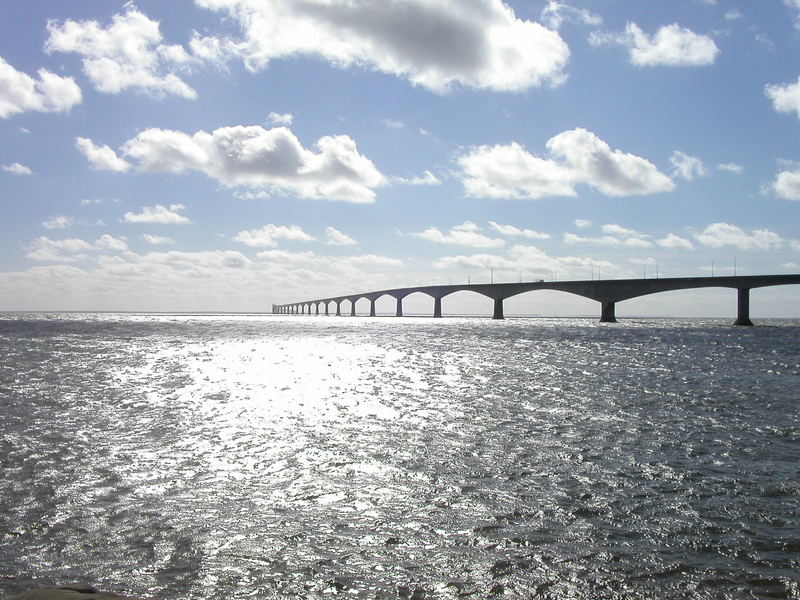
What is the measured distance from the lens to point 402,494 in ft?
36.7

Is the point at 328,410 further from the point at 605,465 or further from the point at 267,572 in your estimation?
the point at 267,572

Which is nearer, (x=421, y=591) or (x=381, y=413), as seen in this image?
(x=421, y=591)

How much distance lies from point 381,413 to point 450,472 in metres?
7.89

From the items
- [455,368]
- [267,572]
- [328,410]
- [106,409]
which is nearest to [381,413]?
[328,410]

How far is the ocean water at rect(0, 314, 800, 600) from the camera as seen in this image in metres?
7.75

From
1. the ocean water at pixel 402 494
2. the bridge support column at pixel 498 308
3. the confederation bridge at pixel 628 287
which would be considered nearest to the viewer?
the ocean water at pixel 402 494

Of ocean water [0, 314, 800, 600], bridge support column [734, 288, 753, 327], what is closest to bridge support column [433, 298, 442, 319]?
bridge support column [734, 288, 753, 327]

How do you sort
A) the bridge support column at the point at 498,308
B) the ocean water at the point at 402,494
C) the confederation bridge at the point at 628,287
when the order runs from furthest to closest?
1. the bridge support column at the point at 498,308
2. the confederation bridge at the point at 628,287
3. the ocean water at the point at 402,494

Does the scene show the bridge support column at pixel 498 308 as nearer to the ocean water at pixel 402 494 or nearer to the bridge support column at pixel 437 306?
the bridge support column at pixel 437 306

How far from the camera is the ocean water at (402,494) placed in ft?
25.4

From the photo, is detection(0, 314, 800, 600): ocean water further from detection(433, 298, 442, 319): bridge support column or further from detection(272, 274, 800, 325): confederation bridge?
detection(433, 298, 442, 319): bridge support column

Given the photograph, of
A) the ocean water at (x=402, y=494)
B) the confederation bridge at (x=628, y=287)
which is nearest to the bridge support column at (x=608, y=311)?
the confederation bridge at (x=628, y=287)

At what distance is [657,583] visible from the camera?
24.9ft

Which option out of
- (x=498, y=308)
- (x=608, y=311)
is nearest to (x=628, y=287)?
(x=608, y=311)
